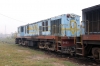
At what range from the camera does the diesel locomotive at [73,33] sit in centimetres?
928

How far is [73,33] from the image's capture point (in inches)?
517

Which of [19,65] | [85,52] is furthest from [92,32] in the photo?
[19,65]

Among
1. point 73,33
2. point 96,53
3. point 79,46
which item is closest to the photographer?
point 96,53

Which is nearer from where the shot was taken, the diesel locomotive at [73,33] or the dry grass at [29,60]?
the dry grass at [29,60]

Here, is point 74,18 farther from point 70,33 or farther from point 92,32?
point 92,32

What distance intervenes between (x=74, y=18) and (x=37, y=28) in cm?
619

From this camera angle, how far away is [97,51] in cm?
884

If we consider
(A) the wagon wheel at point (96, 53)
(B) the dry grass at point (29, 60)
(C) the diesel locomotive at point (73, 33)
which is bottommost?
(B) the dry grass at point (29, 60)

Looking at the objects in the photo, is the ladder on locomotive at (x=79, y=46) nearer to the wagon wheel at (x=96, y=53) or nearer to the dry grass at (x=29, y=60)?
the wagon wheel at (x=96, y=53)

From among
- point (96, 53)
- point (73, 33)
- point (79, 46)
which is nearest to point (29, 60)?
point (79, 46)

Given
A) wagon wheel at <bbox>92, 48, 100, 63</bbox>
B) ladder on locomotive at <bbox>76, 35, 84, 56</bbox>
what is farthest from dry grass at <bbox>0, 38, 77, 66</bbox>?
wagon wheel at <bbox>92, 48, 100, 63</bbox>

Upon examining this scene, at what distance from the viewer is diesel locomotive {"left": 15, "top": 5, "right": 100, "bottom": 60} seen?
9281 mm

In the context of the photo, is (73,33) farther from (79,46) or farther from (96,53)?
(96,53)

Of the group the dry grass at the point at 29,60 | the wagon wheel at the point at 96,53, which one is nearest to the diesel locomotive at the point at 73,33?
the wagon wheel at the point at 96,53
